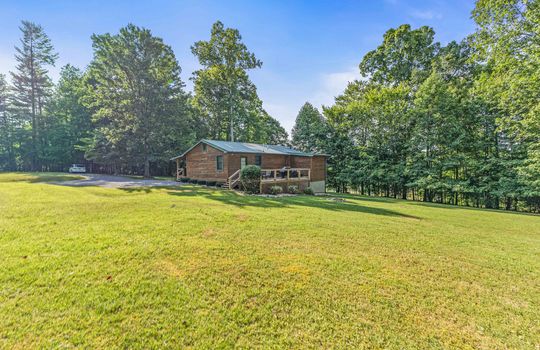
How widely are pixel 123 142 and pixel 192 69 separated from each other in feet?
42.0

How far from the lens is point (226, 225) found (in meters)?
6.61

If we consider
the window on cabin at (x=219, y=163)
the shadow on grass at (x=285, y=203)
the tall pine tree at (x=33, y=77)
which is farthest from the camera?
the tall pine tree at (x=33, y=77)

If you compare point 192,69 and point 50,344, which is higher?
point 192,69

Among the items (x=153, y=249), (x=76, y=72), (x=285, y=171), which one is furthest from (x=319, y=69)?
(x=76, y=72)

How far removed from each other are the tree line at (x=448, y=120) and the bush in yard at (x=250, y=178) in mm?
14101

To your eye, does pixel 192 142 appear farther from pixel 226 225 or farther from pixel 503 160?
pixel 503 160

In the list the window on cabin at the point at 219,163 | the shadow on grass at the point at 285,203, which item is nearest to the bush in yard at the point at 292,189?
the shadow on grass at the point at 285,203

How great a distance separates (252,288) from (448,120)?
2371 centimetres

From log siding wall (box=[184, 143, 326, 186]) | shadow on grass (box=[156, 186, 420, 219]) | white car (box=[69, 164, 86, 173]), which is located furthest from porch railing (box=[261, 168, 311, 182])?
white car (box=[69, 164, 86, 173])

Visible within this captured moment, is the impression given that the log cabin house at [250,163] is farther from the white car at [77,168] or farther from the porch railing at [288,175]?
the white car at [77,168]

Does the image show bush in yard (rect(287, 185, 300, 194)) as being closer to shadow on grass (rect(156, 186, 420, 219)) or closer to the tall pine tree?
shadow on grass (rect(156, 186, 420, 219))

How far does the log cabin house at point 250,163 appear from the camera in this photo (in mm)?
17484

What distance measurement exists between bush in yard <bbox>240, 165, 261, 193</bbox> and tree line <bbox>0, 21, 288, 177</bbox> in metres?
15.8

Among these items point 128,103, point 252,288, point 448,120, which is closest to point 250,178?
point 252,288
